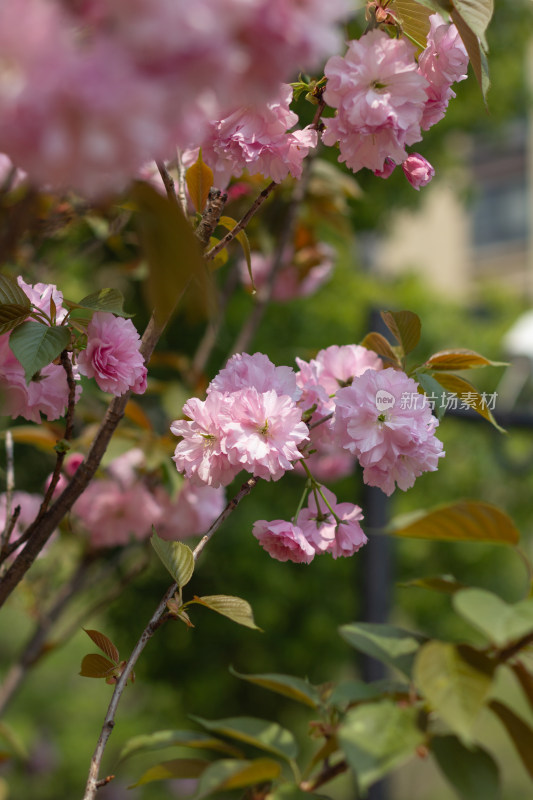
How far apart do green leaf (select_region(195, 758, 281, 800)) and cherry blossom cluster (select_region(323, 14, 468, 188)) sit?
1.29ft

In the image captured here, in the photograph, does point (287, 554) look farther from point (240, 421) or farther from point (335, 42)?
point (335, 42)

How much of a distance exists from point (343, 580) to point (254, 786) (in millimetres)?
1970

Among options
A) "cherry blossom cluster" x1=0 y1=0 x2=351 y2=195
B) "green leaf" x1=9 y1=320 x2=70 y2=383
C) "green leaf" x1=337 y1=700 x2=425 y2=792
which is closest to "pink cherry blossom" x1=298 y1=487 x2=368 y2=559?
"green leaf" x1=337 y1=700 x2=425 y2=792

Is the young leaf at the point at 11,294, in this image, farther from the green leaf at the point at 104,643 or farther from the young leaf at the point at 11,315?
the green leaf at the point at 104,643

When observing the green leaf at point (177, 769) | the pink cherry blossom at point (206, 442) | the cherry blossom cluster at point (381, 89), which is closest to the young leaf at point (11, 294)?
the pink cherry blossom at point (206, 442)

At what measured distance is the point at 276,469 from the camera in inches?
19.1

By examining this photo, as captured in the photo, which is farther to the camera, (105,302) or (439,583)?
(439,583)

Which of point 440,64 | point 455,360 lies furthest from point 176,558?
point 440,64

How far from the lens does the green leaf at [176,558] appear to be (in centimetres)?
49

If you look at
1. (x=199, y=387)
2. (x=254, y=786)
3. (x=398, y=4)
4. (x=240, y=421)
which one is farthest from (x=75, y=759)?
(x=398, y=4)

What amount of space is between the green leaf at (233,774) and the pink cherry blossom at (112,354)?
24 cm

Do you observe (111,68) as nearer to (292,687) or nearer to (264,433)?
(264,433)

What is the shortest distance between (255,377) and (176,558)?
135mm

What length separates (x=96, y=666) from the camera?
1.61 feet
